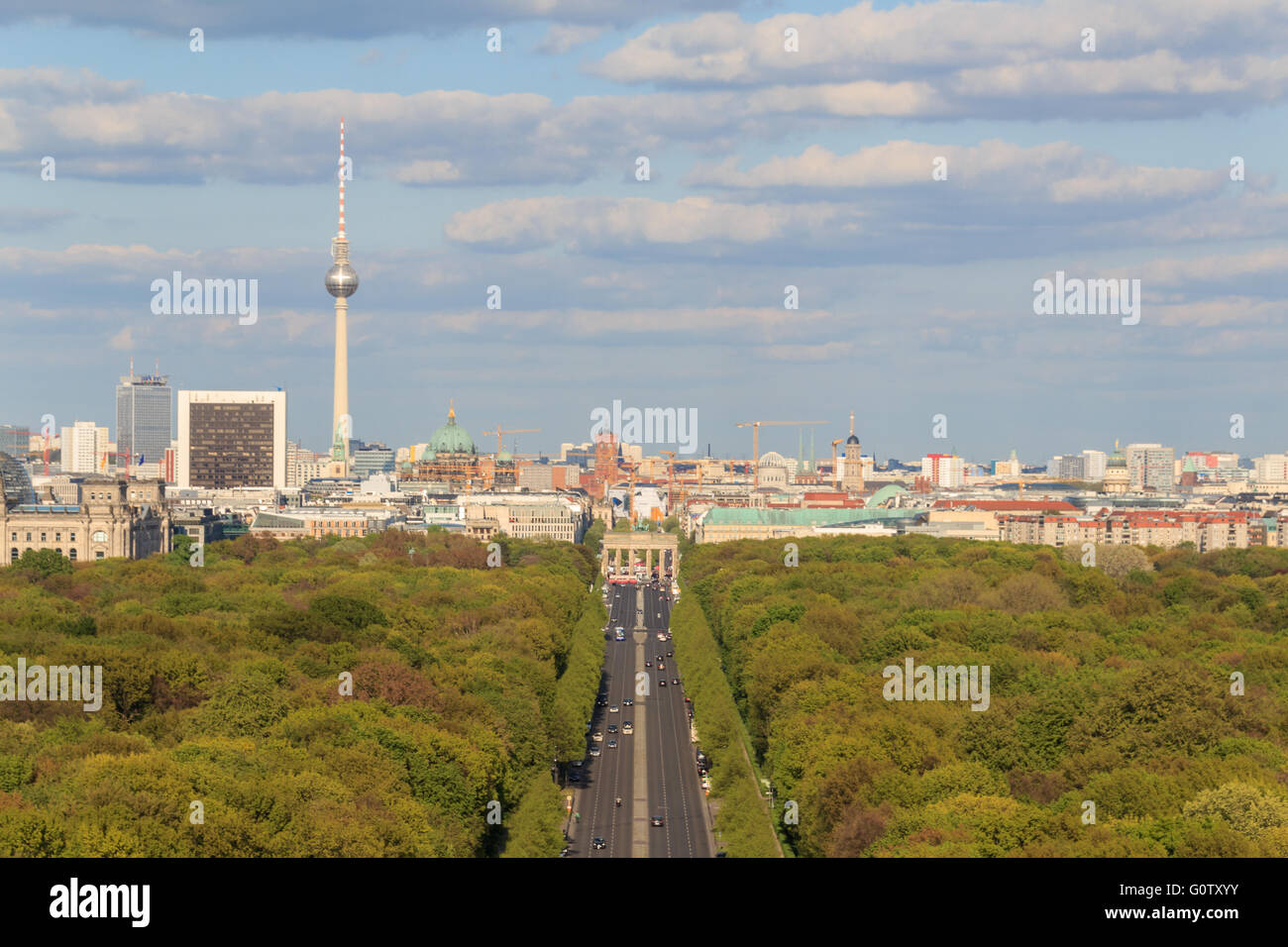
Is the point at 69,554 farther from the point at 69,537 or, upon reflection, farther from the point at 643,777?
the point at 643,777

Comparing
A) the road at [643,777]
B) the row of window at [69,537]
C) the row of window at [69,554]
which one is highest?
the row of window at [69,537]

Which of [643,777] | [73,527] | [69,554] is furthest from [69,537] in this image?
[643,777]

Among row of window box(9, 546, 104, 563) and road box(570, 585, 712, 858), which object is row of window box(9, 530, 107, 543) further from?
road box(570, 585, 712, 858)

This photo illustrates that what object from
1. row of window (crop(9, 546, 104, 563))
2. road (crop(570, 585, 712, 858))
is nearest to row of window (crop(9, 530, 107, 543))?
row of window (crop(9, 546, 104, 563))

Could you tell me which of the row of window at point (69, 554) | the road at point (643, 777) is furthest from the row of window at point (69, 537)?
the road at point (643, 777)

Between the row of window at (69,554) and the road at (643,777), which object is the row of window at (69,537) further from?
the road at (643,777)

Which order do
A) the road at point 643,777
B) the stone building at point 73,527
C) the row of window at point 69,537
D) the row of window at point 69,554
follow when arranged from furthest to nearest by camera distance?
the row of window at point 69,537 → the stone building at point 73,527 → the row of window at point 69,554 → the road at point 643,777

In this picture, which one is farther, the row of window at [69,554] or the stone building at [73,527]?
the stone building at [73,527]

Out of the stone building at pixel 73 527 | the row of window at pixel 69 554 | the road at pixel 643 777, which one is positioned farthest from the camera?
the stone building at pixel 73 527
